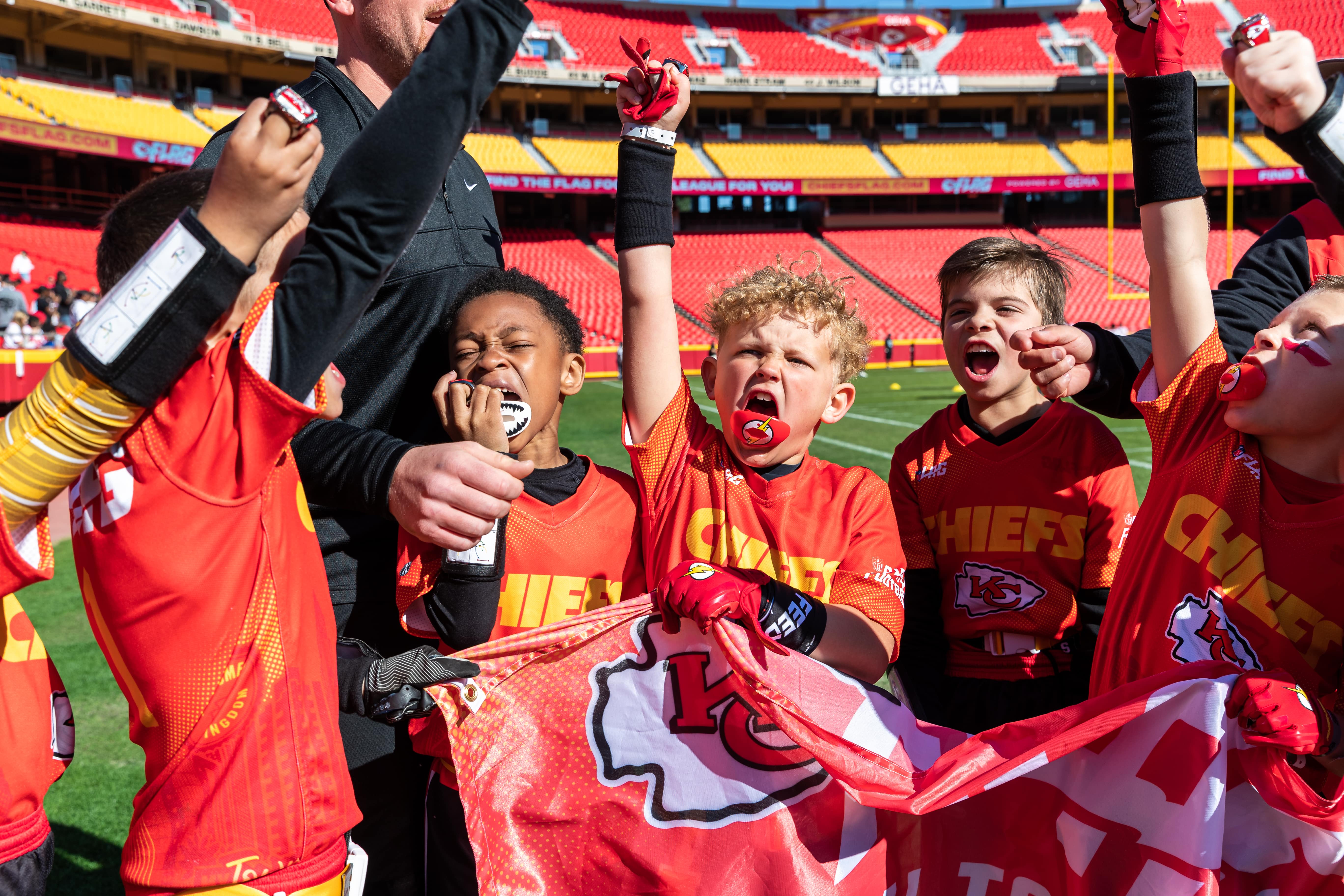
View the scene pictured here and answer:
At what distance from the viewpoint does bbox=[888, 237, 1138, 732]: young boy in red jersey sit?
2459 mm

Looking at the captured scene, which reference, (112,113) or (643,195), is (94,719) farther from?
(112,113)

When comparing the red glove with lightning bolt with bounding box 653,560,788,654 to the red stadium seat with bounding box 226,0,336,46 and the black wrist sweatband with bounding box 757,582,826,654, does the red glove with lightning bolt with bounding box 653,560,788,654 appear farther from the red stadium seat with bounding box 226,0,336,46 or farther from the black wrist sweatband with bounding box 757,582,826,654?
the red stadium seat with bounding box 226,0,336,46

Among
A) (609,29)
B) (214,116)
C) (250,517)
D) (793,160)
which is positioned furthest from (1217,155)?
(250,517)

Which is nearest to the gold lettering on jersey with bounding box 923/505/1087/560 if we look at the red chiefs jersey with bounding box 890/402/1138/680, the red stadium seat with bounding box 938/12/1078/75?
the red chiefs jersey with bounding box 890/402/1138/680

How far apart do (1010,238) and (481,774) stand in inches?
80.7

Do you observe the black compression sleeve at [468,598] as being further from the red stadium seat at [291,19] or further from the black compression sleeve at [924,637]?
the red stadium seat at [291,19]

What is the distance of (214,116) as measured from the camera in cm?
2980

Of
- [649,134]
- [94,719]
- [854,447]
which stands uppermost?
[649,134]

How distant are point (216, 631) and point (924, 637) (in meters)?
1.75

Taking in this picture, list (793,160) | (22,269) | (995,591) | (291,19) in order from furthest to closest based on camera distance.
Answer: (793,160) < (291,19) < (22,269) < (995,591)

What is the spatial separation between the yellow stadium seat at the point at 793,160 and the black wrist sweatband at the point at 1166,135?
1383 inches

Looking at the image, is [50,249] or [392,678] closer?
[392,678]

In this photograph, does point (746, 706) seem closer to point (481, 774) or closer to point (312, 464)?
point (481, 774)

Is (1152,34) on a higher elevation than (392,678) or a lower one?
higher
